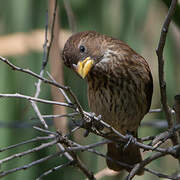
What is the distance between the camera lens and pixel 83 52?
2.29m

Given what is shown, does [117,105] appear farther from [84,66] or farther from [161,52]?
[161,52]

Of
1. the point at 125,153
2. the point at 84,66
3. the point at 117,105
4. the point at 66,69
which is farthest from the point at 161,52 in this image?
the point at 66,69

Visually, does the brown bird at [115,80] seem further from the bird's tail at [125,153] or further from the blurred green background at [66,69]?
the blurred green background at [66,69]

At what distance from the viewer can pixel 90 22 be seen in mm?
3084

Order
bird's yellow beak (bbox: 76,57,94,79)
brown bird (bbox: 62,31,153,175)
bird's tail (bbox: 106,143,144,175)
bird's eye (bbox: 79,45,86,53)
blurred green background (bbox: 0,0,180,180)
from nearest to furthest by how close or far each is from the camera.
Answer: bird's yellow beak (bbox: 76,57,94,79) < bird's eye (bbox: 79,45,86,53) < brown bird (bbox: 62,31,153,175) < bird's tail (bbox: 106,143,144,175) < blurred green background (bbox: 0,0,180,180)

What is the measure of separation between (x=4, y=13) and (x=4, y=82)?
0.52 m

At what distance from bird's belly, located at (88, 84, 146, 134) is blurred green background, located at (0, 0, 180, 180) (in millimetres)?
217

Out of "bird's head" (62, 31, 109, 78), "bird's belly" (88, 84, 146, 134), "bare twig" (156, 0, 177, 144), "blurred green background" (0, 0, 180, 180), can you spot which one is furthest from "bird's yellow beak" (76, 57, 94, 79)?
"blurred green background" (0, 0, 180, 180)

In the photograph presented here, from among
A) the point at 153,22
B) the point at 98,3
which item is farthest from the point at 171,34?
the point at 98,3

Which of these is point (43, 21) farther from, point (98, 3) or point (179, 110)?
point (179, 110)

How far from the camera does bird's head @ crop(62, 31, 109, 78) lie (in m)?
2.19

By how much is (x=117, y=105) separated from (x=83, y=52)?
0.41 metres

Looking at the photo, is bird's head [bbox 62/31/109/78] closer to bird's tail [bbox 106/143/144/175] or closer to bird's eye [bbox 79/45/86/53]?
bird's eye [bbox 79/45/86/53]

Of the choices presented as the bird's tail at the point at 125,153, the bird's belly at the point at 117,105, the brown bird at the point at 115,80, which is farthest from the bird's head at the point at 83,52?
the bird's tail at the point at 125,153
